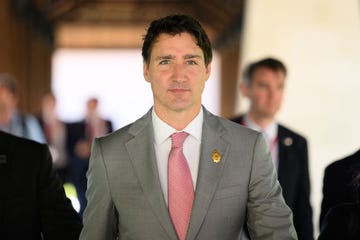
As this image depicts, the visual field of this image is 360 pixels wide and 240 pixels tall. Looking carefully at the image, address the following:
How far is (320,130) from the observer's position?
891 centimetres

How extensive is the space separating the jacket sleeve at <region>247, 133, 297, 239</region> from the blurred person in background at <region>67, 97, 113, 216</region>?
21.2 ft

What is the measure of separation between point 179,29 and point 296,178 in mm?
1906

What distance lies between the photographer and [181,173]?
300 centimetres

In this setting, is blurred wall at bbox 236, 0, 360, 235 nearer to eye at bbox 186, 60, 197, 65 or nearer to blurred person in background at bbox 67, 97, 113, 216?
blurred person in background at bbox 67, 97, 113, 216

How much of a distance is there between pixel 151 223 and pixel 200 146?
1.09ft

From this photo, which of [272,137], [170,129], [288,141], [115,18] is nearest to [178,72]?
[170,129]

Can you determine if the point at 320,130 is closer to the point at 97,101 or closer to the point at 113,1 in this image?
the point at 97,101

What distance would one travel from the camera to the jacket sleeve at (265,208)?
295 centimetres

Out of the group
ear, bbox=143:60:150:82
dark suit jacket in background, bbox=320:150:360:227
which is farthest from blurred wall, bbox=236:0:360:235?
ear, bbox=143:60:150:82

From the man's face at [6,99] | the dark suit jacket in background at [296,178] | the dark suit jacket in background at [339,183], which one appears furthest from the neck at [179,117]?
the man's face at [6,99]

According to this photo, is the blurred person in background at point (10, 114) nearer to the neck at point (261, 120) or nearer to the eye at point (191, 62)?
the neck at point (261, 120)

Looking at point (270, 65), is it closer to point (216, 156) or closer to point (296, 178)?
point (296, 178)

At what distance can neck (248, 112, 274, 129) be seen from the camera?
5194 mm

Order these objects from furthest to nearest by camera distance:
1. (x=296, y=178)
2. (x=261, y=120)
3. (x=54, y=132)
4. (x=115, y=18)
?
(x=115, y=18) < (x=54, y=132) < (x=261, y=120) < (x=296, y=178)
